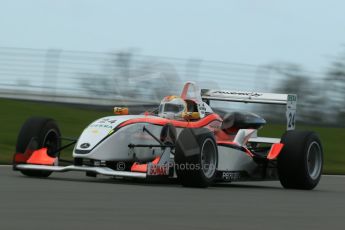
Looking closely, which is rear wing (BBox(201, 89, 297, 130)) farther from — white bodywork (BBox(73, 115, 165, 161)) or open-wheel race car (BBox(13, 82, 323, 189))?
white bodywork (BBox(73, 115, 165, 161))

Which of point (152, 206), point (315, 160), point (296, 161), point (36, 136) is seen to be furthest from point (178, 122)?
point (152, 206)

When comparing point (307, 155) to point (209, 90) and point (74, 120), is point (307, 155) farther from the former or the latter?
point (74, 120)

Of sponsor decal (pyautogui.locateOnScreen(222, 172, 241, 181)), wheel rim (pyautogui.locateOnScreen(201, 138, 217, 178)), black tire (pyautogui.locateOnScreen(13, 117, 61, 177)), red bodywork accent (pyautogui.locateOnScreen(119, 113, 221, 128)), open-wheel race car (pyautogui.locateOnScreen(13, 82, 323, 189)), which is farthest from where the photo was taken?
sponsor decal (pyautogui.locateOnScreen(222, 172, 241, 181))

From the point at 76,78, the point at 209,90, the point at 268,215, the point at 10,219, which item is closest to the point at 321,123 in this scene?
the point at 76,78

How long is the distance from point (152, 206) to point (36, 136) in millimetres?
4194

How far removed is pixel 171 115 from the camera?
13312 millimetres

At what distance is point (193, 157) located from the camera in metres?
11.6

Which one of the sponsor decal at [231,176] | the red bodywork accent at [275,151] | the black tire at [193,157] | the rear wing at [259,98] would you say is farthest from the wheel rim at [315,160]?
the black tire at [193,157]

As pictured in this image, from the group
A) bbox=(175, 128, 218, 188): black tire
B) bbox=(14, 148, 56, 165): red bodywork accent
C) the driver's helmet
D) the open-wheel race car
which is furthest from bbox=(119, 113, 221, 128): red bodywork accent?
bbox=(14, 148, 56, 165): red bodywork accent

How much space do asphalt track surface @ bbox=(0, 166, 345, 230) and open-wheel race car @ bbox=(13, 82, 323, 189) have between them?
25 centimetres

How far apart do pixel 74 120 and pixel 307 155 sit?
12342mm

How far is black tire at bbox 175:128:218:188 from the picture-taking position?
11633mm

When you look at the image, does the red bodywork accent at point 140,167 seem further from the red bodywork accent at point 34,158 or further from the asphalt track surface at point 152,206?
the red bodywork accent at point 34,158

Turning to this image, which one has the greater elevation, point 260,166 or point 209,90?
point 209,90
